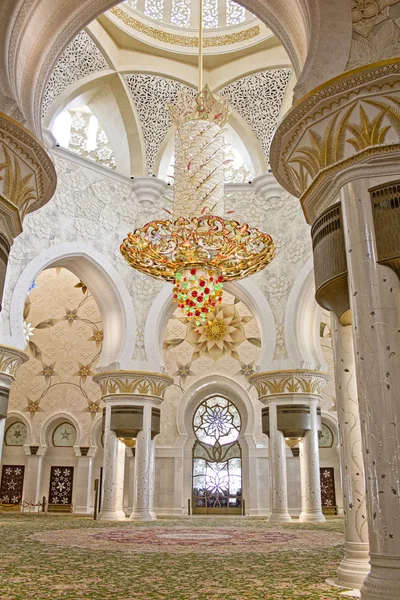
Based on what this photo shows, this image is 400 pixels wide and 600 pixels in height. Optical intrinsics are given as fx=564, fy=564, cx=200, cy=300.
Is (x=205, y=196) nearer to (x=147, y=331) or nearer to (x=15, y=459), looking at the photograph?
(x=147, y=331)

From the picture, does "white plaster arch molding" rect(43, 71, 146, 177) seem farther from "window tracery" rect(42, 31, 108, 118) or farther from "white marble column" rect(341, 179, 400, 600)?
"white marble column" rect(341, 179, 400, 600)

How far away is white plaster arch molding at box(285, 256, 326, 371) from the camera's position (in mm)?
Result: 10320

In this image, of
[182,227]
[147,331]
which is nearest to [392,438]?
[182,227]

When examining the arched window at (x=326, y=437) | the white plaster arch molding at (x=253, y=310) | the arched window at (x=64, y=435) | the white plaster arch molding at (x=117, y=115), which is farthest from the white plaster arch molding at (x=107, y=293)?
the arched window at (x=326, y=437)

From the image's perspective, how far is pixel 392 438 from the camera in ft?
8.57

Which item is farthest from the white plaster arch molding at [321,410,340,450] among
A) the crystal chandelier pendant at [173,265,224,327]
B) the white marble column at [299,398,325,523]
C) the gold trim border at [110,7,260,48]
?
the gold trim border at [110,7,260,48]

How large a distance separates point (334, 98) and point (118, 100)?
889 centimetres

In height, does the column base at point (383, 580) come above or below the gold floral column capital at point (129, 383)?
below

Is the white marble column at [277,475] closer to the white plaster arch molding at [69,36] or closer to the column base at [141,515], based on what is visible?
the column base at [141,515]

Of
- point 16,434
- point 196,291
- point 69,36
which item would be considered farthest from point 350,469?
point 16,434

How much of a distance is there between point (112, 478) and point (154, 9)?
30.4ft

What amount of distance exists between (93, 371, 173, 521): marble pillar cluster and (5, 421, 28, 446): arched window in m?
5.36

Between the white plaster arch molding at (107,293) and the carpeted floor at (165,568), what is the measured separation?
498 centimetres

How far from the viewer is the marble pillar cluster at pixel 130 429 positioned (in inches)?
396
